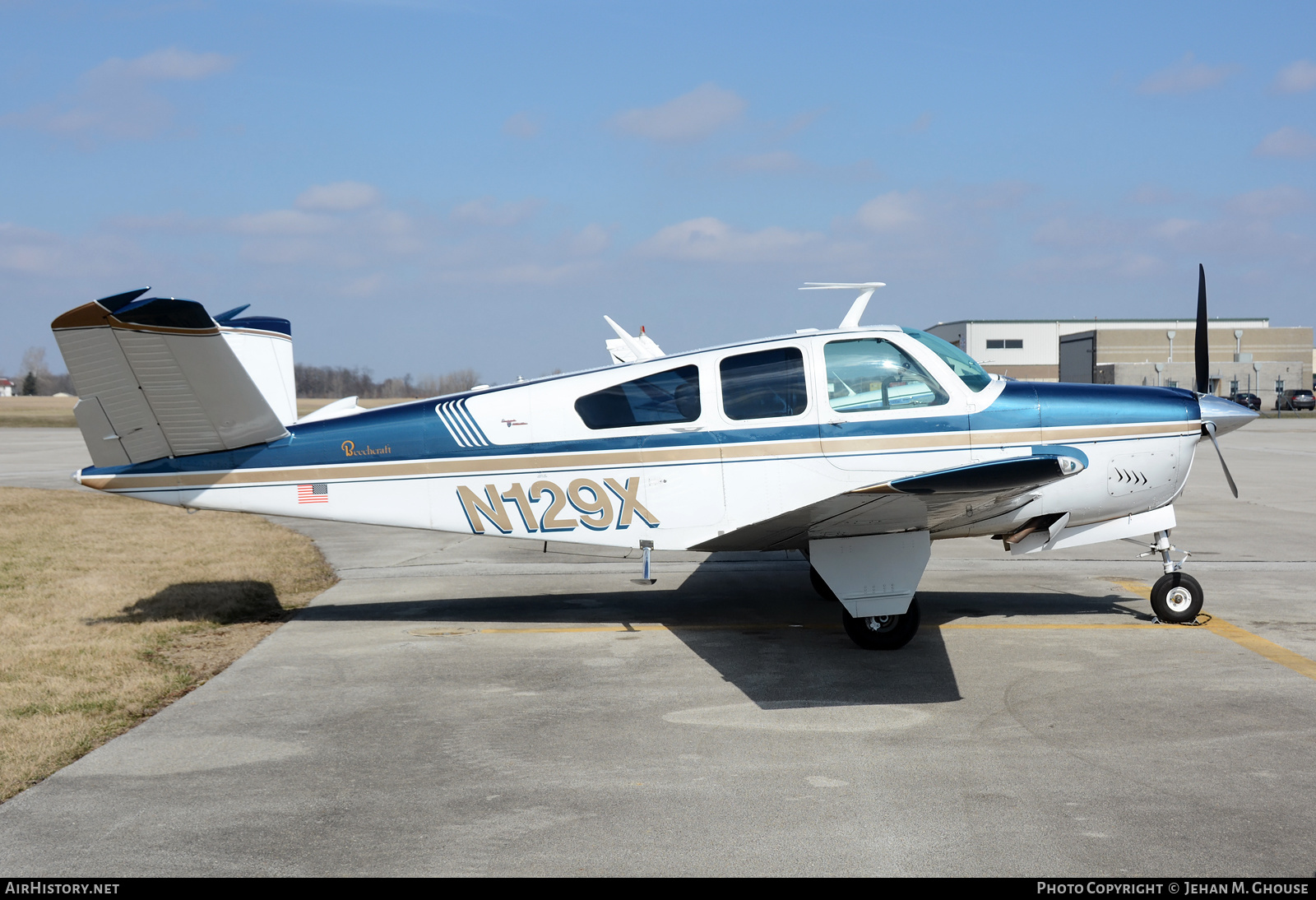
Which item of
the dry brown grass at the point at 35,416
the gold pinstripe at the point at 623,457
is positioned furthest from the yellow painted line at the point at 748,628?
the dry brown grass at the point at 35,416

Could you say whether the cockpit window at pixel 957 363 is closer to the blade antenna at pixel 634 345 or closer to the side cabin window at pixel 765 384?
the side cabin window at pixel 765 384

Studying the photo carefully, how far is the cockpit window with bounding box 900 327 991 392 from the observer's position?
713 centimetres

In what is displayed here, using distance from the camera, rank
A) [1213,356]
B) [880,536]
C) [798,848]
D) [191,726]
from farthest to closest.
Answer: [1213,356], [880,536], [191,726], [798,848]

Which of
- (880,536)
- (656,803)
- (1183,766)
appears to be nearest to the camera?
(656,803)

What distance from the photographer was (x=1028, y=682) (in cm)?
620

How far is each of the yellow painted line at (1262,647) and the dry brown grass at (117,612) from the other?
755 cm

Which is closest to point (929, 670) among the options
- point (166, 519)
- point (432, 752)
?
point (432, 752)

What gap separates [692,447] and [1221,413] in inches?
165

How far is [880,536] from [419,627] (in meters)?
4.03

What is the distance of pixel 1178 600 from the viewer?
25.2ft

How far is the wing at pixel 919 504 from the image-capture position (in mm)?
5523

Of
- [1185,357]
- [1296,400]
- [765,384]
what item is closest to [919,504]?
[765,384]

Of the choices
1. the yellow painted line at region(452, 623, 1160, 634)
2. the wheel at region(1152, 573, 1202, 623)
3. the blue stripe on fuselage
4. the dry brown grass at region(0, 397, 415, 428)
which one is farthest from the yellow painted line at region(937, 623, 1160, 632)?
the dry brown grass at region(0, 397, 415, 428)
